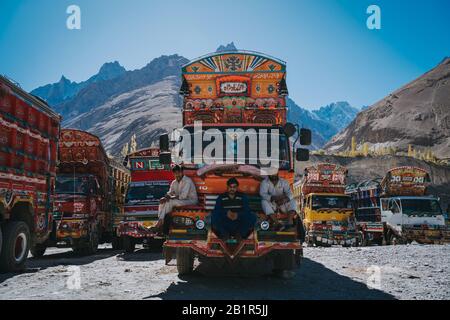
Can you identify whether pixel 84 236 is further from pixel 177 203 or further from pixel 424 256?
pixel 424 256

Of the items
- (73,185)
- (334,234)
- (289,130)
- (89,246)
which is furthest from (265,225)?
(334,234)

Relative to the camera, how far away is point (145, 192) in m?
15.0

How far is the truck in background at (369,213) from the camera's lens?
64.9 ft

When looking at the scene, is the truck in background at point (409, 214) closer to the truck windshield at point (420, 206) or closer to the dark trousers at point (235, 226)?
the truck windshield at point (420, 206)

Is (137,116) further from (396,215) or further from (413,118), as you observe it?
(396,215)

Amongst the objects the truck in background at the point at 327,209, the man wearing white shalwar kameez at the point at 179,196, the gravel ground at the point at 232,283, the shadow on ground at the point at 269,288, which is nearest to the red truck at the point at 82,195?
the gravel ground at the point at 232,283

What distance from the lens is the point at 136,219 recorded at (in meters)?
14.0

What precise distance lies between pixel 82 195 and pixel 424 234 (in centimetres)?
1425

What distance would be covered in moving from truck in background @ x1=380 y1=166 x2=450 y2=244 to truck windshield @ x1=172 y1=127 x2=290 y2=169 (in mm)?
11471

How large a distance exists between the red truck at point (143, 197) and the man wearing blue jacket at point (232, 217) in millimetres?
6186

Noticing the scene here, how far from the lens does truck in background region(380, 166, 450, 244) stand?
1762cm

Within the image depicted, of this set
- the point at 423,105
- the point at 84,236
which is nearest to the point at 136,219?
the point at 84,236
